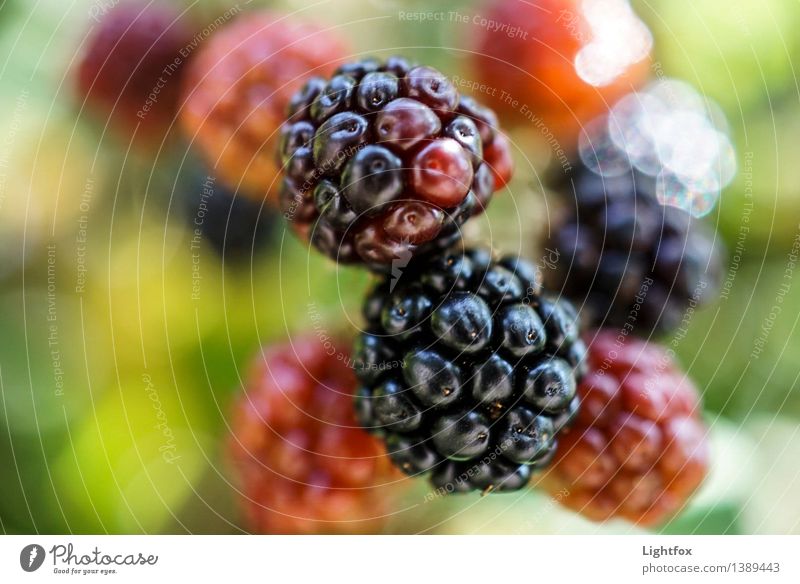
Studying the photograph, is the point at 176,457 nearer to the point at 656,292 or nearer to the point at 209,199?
the point at 209,199

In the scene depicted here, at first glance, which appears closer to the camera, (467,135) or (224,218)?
(467,135)

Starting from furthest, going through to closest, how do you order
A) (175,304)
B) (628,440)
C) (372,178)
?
(175,304), (628,440), (372,178)

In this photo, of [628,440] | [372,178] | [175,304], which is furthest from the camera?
[175,304]

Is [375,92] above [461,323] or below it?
above

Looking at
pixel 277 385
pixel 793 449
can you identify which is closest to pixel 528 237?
pixel 277 385
